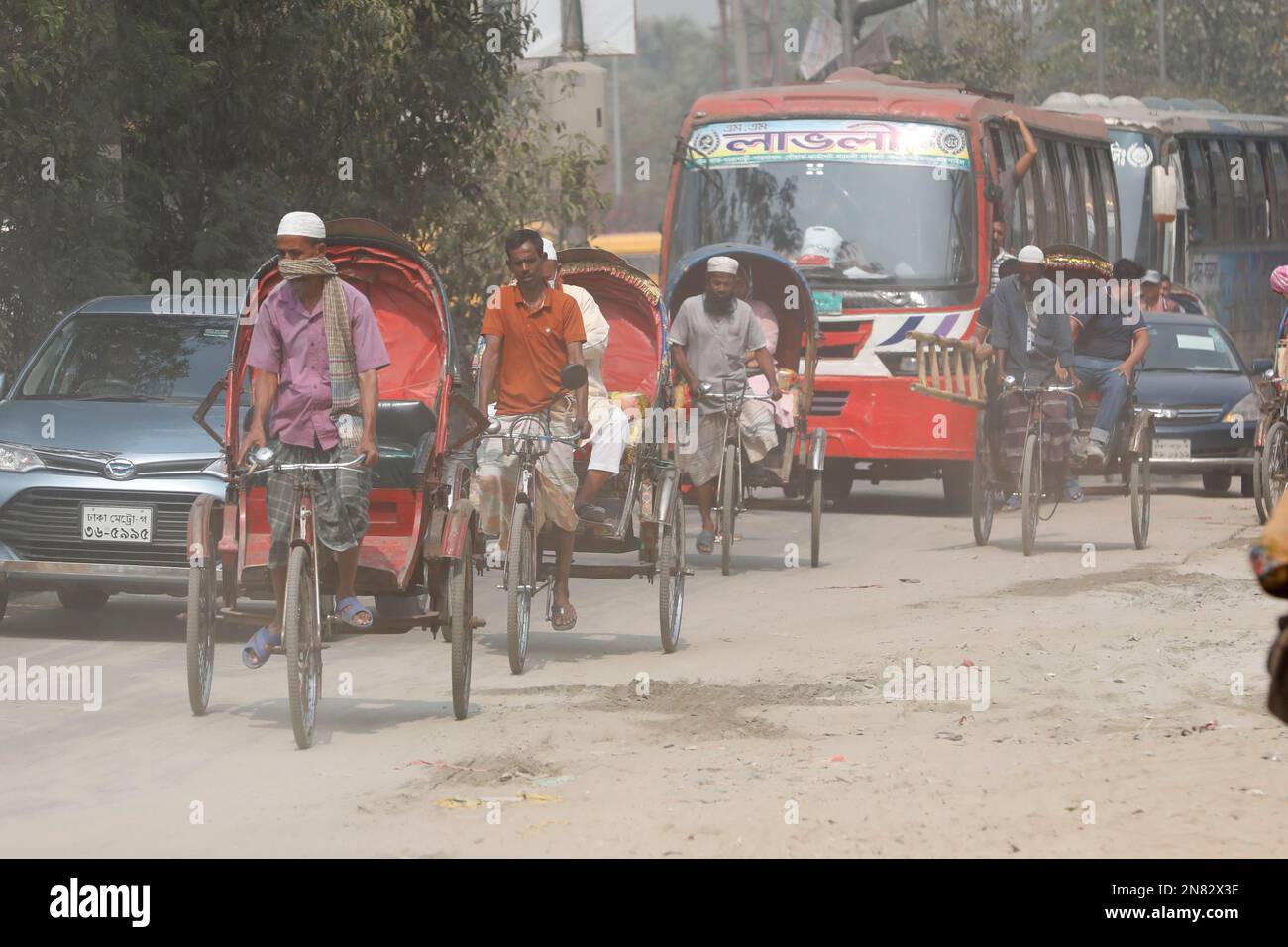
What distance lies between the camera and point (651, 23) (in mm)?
168000

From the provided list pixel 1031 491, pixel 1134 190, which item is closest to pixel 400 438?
pixel 1031 491

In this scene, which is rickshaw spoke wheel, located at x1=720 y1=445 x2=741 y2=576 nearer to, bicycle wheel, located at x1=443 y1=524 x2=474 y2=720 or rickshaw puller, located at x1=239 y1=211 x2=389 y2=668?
bicycle wheel, located at x1=443 y1=524 x2=474 y2=720

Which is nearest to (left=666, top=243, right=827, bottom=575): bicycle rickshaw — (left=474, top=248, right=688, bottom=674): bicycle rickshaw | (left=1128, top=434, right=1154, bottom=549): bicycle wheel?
(left=474, top=248, right=688, bottom=674): bicycle rickshaw

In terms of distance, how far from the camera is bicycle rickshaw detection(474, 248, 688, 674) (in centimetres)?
990

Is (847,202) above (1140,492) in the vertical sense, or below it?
above

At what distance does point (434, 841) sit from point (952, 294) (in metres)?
12.8

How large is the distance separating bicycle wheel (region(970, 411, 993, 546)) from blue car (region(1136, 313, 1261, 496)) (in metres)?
4.17

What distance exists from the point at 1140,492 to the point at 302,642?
8.75 metres

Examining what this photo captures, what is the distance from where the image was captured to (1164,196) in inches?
1107

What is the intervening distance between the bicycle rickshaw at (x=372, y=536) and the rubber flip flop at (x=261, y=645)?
18cm

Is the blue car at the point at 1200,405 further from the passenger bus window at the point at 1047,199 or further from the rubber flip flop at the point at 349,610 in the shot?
the rubber flip flop at the point at 349,610

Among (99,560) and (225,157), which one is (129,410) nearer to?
(99,560)

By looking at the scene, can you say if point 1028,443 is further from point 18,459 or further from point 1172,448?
point 18,459

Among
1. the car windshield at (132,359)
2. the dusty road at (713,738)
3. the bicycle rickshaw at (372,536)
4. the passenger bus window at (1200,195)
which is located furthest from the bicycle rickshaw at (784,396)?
the passenger bus window at (1200,195)
